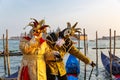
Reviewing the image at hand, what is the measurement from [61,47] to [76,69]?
1112 cm

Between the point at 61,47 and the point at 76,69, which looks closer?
the point at 61,47

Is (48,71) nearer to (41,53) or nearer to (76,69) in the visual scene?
(41,53)

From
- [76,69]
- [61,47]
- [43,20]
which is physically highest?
[43,20]

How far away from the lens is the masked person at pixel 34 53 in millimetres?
5512

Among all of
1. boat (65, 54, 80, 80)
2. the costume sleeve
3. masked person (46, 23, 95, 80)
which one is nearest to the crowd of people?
masked person (46, 23, 95, 80)

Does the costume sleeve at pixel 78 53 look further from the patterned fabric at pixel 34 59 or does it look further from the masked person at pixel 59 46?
the patterned fabric at pixel 34 59

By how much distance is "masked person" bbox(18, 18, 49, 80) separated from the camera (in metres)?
5.51

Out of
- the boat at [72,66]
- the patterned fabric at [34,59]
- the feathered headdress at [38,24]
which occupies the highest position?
the feathered headdress at [38,24]

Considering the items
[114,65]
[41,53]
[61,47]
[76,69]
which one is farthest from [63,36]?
[114,65]

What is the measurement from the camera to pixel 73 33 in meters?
6.16

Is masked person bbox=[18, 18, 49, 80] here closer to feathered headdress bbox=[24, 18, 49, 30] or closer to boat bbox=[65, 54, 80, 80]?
feathered headdress bbox=[24, 18, 49, 30]

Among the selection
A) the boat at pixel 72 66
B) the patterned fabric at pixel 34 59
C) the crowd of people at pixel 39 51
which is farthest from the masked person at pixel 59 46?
the boat at pixel 72 66

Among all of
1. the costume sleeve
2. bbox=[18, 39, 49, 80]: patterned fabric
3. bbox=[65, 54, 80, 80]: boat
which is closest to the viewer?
bbox=[18, 39, 49, 80]: patterned fabric

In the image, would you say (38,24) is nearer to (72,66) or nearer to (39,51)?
(39,51)
